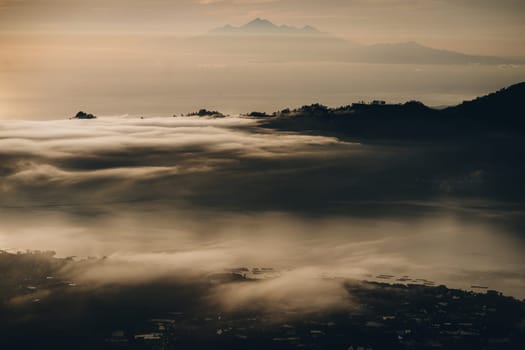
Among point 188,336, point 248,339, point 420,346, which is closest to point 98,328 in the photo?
point 188,336

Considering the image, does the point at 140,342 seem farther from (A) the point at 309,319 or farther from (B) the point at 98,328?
(A) the point at 309,319

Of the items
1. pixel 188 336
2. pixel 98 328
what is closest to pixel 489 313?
pixel 188 336

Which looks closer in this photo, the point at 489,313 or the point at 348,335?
the point at 348,335

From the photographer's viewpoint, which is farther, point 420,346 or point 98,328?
point 98,328

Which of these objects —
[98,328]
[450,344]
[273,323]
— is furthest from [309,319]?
[98,328]

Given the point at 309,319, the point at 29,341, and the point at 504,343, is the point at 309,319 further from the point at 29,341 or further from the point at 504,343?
the point at 29,341

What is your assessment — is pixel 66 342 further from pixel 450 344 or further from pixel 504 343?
pixel 504 343

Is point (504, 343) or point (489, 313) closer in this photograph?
point (504, 343)
